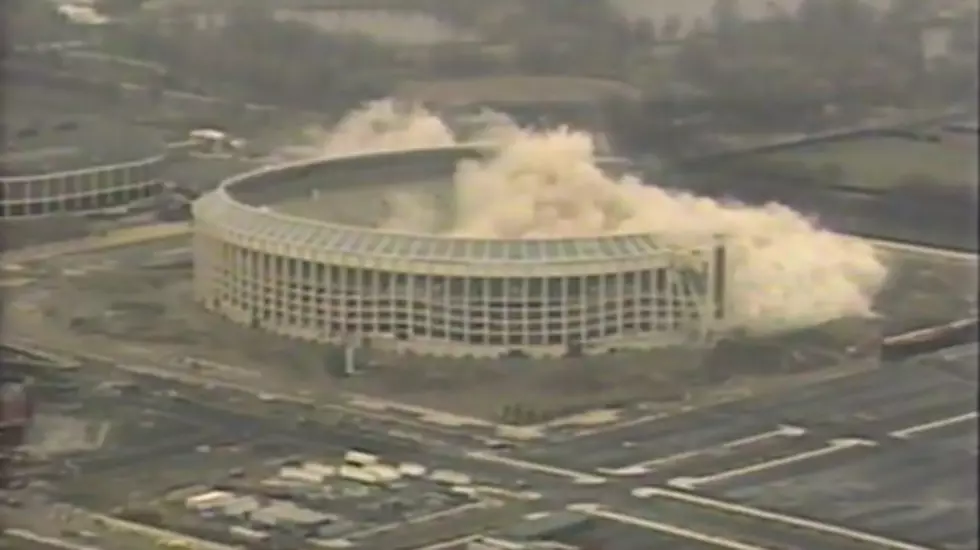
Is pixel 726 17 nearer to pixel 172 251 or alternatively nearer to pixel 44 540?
pixel 172 251

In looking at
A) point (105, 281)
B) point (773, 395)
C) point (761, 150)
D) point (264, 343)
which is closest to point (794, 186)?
point (761, 150)

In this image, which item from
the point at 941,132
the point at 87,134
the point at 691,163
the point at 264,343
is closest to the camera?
the point at 941,132

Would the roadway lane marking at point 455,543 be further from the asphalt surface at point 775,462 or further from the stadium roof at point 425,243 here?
the stadium roof at point 425,243

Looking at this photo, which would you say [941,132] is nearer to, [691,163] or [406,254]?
[691,163]

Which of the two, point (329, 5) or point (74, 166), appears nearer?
point (329, 5)

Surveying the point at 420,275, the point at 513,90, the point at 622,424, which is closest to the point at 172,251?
the point at 420,275

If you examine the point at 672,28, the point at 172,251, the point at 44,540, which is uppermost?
the point at 672,28

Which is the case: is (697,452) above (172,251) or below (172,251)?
below

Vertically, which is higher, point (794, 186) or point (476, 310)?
point (794, 186)

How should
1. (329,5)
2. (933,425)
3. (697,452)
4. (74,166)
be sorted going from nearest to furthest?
1. (933,425)
2. (697,452)
3. (329,5)
4. (74,166)
